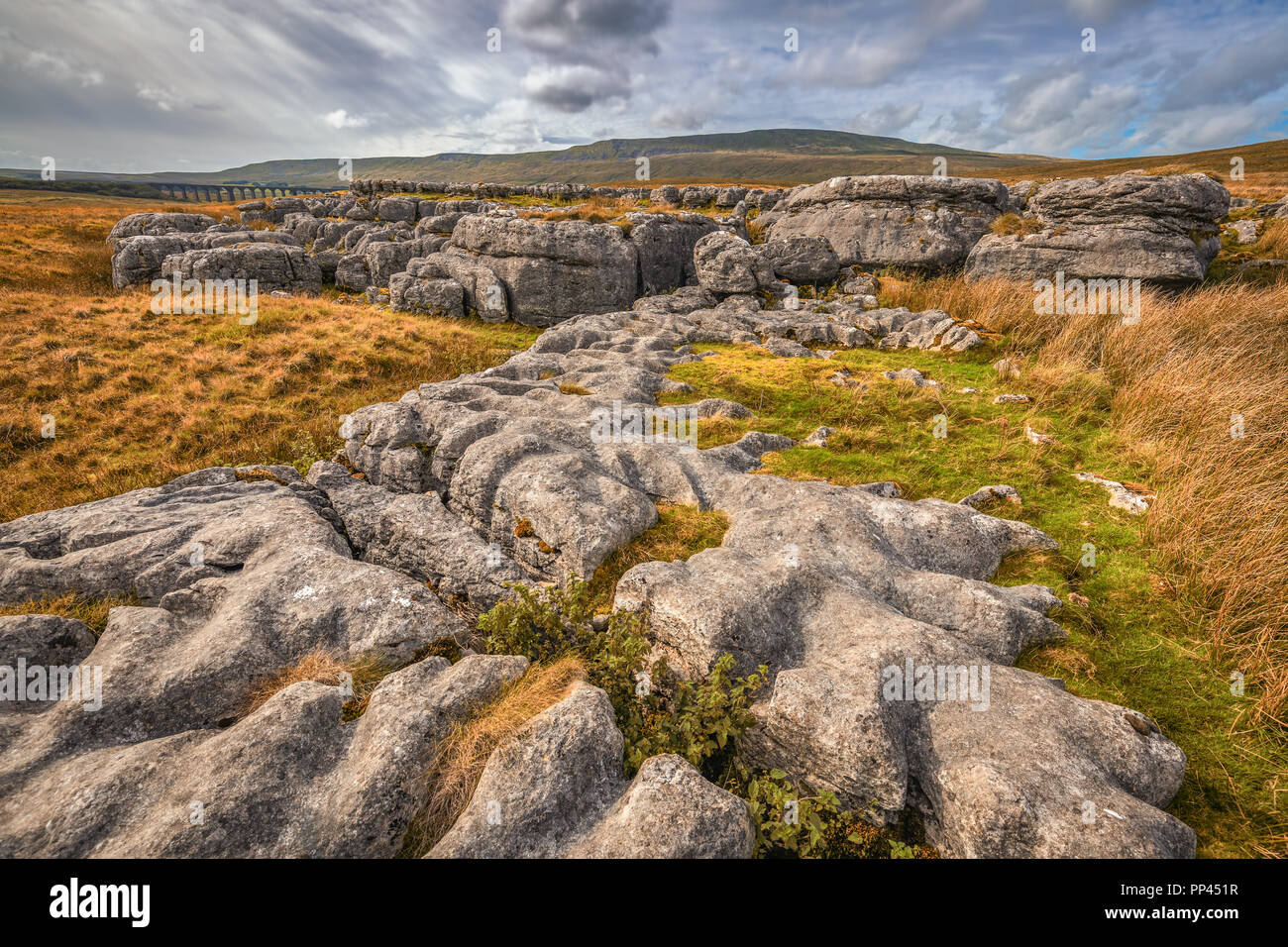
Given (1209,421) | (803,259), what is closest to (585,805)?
(1209,421)

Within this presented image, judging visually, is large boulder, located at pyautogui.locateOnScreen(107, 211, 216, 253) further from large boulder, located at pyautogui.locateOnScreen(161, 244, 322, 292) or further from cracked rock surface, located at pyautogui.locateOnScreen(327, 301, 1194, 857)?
cracked rock surface, located at pyautogui.locateOnScreen(327, 301, 1194, 857)

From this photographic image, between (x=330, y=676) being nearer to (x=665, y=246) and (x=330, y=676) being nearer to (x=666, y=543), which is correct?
(x=666, y=543)

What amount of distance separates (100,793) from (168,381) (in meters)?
21.1

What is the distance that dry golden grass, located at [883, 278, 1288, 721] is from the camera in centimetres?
675

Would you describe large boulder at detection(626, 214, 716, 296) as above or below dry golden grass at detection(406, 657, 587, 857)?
above

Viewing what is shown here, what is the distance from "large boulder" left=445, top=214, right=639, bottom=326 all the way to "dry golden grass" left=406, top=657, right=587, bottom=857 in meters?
24.6

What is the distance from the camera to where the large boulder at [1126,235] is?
22312mm

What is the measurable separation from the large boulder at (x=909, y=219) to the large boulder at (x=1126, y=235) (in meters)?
2.24

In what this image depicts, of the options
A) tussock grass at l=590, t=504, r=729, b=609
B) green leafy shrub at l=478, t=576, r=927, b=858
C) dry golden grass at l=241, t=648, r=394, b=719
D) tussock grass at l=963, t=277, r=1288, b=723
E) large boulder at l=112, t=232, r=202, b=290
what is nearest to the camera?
green leafy shrub at l=478, t=576, r=927, b=858

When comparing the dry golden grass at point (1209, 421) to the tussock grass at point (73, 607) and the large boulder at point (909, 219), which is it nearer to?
the large boulder at point (909, 219)

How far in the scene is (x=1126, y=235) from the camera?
22641 millimetres

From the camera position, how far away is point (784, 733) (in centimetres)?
569

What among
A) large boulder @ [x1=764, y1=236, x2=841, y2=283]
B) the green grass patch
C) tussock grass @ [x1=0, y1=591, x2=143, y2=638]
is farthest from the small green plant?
large boulder @ [x1=764, y1=236, x2=841, y2=283]
